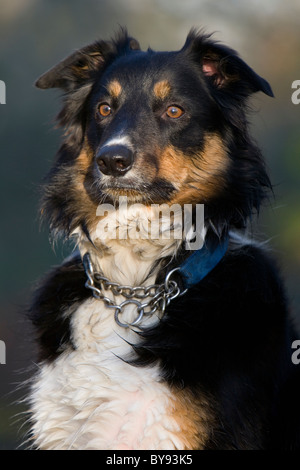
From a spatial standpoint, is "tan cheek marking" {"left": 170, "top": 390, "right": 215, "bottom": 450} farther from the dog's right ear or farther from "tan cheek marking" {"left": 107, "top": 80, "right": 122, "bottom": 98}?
the dog's right ear

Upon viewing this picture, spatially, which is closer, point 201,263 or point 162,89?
point 201,263

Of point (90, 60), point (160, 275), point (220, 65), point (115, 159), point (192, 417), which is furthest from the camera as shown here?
point (90, 60)

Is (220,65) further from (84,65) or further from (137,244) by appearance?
(137,244)

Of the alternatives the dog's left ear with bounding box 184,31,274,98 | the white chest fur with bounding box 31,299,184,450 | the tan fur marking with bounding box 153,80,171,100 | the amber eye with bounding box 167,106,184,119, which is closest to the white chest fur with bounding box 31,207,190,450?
the white chest fur with bounding box 31,299,184,450

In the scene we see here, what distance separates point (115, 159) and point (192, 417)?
116 cm

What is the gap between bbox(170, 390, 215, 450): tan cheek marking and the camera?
2.47 m

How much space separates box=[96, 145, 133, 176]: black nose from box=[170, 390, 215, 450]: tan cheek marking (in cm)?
102

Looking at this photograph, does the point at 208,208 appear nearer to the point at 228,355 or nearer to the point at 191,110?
the point at 191,110

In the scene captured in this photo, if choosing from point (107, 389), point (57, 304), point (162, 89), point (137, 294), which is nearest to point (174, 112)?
point (162, 89)

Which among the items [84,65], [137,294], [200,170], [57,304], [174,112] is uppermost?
[84,65]

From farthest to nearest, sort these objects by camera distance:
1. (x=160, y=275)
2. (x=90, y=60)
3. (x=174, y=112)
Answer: (x=90, y=60) < (x=174, y=112) < (x=160, y=275)

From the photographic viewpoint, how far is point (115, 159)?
282cm

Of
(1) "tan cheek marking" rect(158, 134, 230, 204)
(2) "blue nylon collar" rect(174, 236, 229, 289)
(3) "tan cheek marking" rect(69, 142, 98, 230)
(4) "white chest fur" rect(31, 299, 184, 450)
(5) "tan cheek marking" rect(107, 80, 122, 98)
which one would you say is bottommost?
(4) "white chest fur" rect(31, 299, 184, 450)

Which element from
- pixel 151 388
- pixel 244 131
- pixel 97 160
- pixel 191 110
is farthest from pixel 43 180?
pixel 151 388
